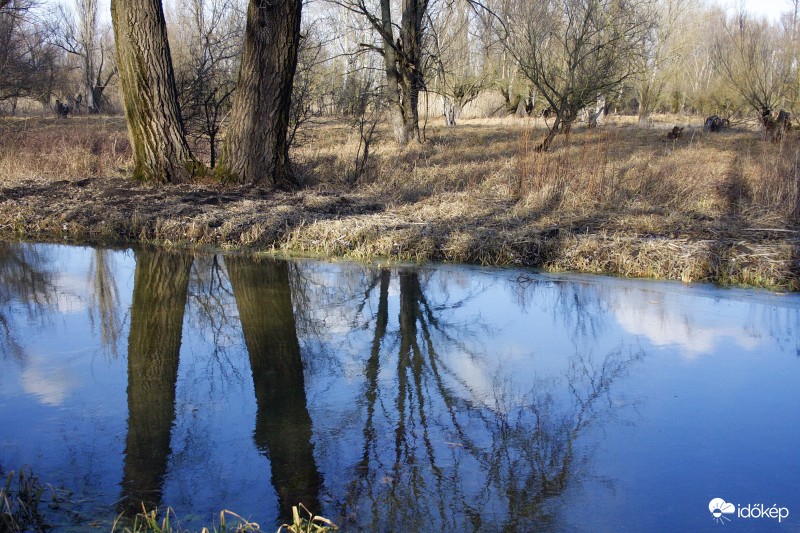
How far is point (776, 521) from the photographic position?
328 centimetres

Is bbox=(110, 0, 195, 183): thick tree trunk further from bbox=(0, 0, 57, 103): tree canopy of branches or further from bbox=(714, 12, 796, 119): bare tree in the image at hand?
bbox=(714, 12, 796, 119): bare tree

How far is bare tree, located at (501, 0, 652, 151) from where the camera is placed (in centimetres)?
1561

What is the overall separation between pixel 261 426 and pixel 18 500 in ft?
4.39

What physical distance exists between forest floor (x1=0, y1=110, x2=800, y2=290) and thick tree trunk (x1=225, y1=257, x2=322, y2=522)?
163cm

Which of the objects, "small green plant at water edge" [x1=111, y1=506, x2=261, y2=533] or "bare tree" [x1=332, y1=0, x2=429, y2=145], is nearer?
"small green plant at water edge" [x1=111, y1=506, x2=261, y2=533]

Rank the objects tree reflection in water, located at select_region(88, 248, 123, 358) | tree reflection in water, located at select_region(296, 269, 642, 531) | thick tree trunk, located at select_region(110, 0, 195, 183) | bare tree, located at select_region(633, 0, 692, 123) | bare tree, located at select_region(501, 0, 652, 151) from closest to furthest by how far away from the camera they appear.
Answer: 1. tree reflection in water, located at select_region(296, 269, 642, 531)
2. tree reflection in water, located at select_region(88, 248, 123, 358)
3. thick tree trunk, located at select_region(110, 0, 195, 183)
4. bare tree, located at select_region(501, 0, 652, 151)
5. bare tree, located at select_region(633, 0, 692, 123)

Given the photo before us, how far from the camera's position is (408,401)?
4.57 m

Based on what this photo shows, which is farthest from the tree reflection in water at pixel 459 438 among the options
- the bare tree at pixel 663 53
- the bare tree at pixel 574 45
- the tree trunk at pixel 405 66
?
the bare tree at pixel 663 53

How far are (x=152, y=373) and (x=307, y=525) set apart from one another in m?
2.38

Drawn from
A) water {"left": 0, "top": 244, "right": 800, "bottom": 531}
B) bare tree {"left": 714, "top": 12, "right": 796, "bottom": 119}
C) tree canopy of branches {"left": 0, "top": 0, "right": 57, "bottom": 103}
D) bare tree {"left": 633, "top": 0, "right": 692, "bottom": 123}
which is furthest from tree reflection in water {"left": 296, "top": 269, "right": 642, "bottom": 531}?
bare tree {"left": 633, "top": 0, "right": 692, "bottom": 123}

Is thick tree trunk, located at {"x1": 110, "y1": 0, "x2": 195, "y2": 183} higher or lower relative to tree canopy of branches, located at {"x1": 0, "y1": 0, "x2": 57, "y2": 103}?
lower

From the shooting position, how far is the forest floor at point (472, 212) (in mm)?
8133

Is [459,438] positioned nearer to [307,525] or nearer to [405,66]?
[307,525]

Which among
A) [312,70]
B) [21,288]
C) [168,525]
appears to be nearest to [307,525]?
[168,525]
